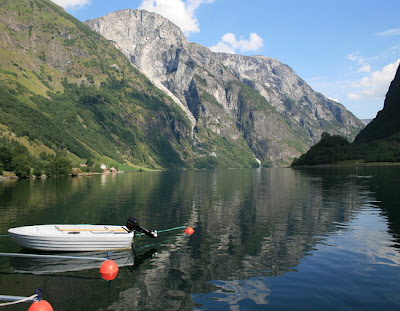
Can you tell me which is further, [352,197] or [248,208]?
[352,197]

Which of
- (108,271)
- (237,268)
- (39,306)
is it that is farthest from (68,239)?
(237,268)

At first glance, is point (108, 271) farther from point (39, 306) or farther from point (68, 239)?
point (68, 239)

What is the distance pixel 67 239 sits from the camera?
3384 cm

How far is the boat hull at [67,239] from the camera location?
1318 inches

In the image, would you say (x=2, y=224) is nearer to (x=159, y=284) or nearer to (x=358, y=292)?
(x=159, y=284)

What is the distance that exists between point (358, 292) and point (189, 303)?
13313 millimetres

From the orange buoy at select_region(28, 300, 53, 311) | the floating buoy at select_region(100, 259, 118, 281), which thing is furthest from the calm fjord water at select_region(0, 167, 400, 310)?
the orange buoy at select_region(28, 300, 53, 311)

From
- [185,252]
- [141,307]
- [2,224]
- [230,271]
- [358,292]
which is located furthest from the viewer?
[2,224]

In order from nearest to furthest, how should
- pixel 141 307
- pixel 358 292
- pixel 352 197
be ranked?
pixel 141 307 < pixel 358 292 < pixel 352 197

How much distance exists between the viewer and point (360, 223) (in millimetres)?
50000

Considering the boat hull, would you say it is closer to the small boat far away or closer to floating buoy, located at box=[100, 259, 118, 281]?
the small boat far away

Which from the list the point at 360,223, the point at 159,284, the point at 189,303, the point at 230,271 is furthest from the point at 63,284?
the point at 360,223

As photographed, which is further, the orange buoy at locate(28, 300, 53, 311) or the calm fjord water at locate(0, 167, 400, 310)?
the calm fjord water at locate(0, 167, 400, 310)

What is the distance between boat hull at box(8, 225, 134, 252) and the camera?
33.5m
